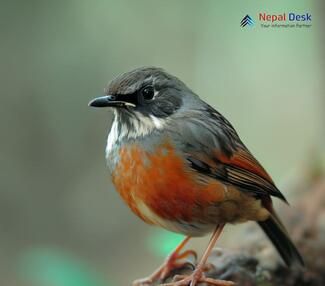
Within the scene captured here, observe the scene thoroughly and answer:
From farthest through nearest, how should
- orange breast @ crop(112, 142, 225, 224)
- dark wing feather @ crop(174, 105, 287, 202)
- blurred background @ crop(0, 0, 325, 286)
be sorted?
blurred background @ crop(0, 0, 325, 286) < dark wing feather @ crop(174, 105, 287, 202) < orange breast @ crop(112, 142, 225, 224)

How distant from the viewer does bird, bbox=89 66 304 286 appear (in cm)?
412

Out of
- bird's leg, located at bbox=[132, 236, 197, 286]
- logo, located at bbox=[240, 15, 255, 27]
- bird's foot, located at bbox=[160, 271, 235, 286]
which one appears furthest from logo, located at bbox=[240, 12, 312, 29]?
bird's foot, located at bbox=[160, 271, 235, 286]

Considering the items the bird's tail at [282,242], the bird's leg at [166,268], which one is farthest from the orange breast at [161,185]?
the bird's tail at [282,242]

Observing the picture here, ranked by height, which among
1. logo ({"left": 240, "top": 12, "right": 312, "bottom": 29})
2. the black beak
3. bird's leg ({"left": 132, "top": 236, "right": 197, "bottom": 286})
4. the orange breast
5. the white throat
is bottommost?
bird's leg ({"left": 132, "top": 236, "right": 197, "bottom": 286})

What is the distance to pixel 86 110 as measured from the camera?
8.48 meters

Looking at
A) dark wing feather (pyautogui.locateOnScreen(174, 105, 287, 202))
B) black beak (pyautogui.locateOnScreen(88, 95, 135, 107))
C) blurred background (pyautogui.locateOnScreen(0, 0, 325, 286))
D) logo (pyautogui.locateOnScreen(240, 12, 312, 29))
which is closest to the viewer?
black beak (pyautogui.locateOnScreen(88, 95, 135, 107))

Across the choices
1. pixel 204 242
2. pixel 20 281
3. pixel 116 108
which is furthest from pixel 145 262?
pixel 116 108

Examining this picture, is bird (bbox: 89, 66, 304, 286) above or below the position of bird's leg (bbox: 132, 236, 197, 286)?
above

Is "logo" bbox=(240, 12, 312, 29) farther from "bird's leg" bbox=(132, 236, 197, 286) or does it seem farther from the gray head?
"bird's leg" bbox=(132, 236, 197, 286)

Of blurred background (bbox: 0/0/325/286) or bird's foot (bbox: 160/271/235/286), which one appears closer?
bird's foot (bbox: 160/271/235/286)

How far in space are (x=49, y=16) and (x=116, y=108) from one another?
468cm

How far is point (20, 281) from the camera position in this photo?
7.05 meters

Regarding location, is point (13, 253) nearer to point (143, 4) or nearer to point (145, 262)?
point (145, 262)

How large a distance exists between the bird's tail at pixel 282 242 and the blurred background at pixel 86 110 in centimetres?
256
